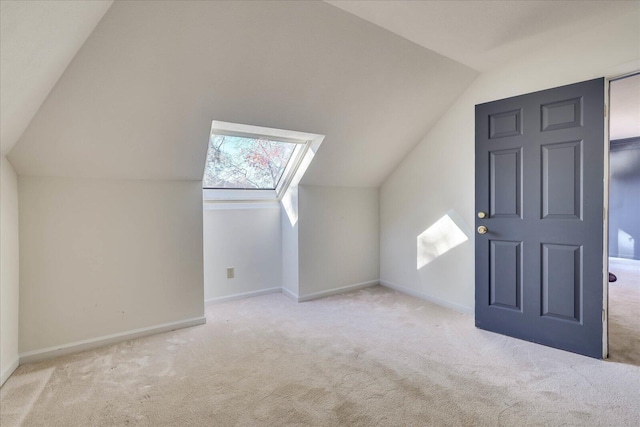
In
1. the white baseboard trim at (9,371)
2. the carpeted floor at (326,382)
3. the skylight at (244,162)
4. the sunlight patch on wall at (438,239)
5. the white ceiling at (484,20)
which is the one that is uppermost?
the white ceiling at (484,20)

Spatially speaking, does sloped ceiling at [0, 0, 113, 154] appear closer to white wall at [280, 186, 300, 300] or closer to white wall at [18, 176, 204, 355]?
white wall at [18, 176, 204, 355]

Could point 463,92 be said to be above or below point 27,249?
above

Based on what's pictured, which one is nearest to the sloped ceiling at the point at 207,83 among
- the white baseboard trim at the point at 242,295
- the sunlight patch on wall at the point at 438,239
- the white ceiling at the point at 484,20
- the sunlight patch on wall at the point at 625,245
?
the white ceiling at the point at 484,20

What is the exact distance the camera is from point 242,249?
351 cm

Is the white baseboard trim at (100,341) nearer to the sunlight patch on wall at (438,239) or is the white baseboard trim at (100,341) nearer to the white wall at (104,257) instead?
the white wall at (104,257)

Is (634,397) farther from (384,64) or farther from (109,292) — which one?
(109,292)

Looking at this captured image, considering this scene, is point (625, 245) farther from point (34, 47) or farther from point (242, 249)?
point (34, 47)

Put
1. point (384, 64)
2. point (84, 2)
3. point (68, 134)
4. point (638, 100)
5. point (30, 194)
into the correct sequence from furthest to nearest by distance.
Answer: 1. point (638, 100)
2. point (384, 64)
3. point (30, 194)
4. point (68, 134)
5. point (84, 2)

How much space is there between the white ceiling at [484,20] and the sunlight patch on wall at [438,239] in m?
1.57

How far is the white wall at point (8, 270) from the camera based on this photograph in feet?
6.29

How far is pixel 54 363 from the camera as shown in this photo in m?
2.14

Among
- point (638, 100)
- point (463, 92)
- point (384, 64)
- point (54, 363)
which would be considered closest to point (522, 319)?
point (463, 92)

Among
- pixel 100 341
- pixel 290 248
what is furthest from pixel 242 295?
pixel 100 341

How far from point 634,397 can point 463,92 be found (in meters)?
2.51
